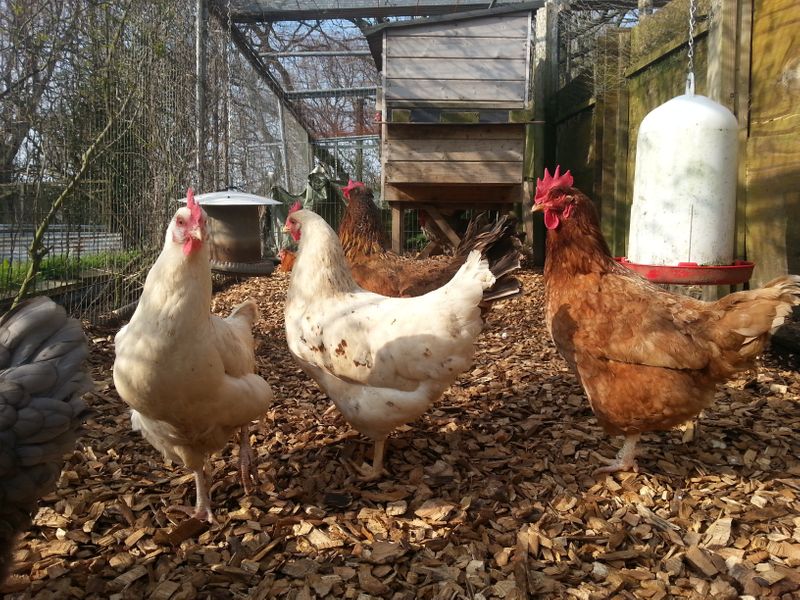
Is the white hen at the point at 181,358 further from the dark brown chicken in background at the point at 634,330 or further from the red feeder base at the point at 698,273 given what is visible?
the red feeder base at the point at 698,273

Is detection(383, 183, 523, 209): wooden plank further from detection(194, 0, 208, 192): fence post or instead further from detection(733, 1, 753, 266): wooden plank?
detection(733, 1, 753, 266): wooden plank

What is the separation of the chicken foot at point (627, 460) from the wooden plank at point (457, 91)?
5.23 meters

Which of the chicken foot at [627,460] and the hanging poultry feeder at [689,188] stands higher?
the hanging poultry feeder at [689,188]

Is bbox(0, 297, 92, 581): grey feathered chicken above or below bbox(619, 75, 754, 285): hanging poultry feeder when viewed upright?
below

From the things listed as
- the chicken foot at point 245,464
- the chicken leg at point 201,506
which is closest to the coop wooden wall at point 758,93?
the chicken foot at point 245,464

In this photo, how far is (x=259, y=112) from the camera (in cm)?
1018

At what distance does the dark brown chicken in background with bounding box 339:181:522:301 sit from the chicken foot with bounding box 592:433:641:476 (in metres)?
1.03

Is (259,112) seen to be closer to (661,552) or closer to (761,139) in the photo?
(761,139)

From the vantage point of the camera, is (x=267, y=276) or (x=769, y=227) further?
(x=267, y=276)

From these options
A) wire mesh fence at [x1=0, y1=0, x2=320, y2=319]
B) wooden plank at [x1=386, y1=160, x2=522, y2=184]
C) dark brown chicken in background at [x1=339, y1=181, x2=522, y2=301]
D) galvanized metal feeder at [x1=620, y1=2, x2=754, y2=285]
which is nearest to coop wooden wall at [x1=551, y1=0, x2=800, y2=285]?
galvanized metal feeder at [x1=620, y1=2, x2=754, y2=285]

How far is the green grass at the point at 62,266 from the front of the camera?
412 centimetres

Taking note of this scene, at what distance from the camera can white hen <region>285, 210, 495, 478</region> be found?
287 centimetres

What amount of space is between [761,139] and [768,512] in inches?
107

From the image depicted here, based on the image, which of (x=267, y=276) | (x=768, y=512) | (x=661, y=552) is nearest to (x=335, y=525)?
(x=661, y=552)
